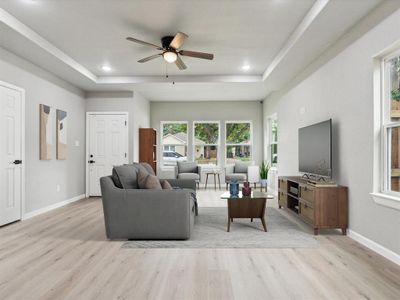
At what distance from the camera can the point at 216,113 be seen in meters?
9.33

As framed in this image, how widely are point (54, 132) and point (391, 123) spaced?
5397 mm

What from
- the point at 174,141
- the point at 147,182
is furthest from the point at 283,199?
the point at 174,141

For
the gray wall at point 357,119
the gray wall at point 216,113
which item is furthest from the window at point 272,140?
the gray wall at point 357,119

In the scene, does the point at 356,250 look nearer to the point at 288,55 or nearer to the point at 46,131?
the point at 288,55

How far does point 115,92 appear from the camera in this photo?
720cm

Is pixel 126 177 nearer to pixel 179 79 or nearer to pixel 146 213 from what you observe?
pixel 146 213

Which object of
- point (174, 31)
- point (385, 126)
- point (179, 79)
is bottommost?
point (385, 126)

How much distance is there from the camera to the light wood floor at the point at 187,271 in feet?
7.23

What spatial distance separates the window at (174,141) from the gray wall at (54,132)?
9.60ft

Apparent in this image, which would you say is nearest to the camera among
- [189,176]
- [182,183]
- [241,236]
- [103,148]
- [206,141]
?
[241,236]

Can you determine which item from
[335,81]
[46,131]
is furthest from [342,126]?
[46,131]

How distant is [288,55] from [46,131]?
434 cm

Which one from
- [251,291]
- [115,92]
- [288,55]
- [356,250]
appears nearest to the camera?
[251,291]

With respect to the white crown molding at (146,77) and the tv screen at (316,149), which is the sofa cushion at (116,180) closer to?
the white crown molding at (146,77)
